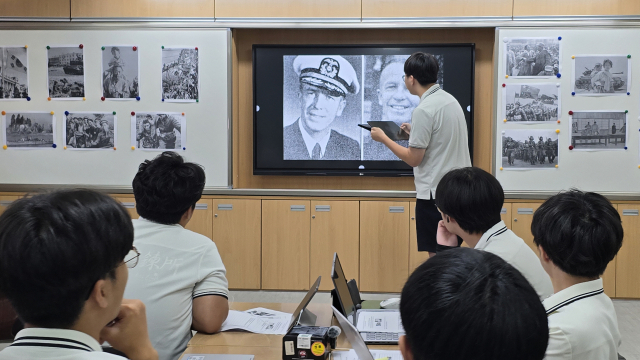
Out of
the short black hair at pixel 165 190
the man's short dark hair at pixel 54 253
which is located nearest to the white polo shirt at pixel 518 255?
the short black hair at pixel 165 190

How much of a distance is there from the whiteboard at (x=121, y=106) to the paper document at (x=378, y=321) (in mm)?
2747

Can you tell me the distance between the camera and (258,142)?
15.0ft

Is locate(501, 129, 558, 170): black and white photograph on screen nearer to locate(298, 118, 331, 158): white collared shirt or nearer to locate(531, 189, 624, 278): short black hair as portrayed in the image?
locate(298, 118, 331, 158): white collared shirt

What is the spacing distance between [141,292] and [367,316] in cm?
80

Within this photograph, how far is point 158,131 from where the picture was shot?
14.8ft

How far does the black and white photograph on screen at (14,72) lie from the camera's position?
14.8ft

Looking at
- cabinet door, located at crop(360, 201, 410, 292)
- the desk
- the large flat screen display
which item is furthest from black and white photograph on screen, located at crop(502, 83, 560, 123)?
the desk

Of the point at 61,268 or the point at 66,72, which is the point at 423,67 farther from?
the point at 66,72

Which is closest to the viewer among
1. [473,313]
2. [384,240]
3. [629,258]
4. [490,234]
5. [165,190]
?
[473,313]

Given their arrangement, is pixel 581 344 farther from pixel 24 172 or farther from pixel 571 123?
pixel 24 172

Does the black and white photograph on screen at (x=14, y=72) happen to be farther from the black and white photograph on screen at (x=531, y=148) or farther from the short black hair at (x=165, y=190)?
the black and white photograph on screen at (x=531, y=148)

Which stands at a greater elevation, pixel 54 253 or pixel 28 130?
pixel 28 130

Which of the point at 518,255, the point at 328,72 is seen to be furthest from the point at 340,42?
the point at 518,255

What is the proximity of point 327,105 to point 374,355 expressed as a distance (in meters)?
3.15
